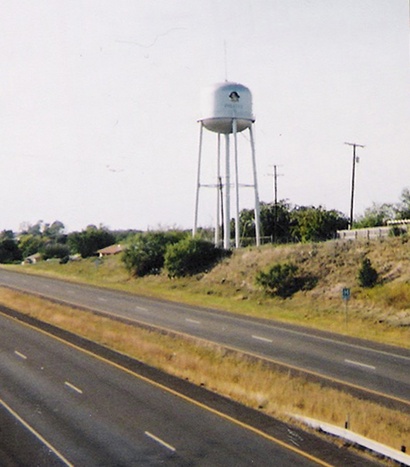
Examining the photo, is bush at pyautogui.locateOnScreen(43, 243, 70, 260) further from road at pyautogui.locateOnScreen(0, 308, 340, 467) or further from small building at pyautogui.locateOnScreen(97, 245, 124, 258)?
road at pyautogui.locateOnScreen(0, 308, 340, 467)

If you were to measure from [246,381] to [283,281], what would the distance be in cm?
2591

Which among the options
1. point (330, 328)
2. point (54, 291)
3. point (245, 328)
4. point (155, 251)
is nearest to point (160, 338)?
point (245, 328)

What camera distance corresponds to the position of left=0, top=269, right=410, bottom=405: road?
2477cm

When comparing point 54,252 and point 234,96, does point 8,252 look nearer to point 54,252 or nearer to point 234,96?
point 54,252

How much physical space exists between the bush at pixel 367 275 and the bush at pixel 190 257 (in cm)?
2038

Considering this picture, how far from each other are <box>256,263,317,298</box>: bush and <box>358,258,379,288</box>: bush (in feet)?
16.1

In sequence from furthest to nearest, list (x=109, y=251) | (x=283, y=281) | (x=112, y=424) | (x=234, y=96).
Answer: (x=109, y=251) → (x=234, y=96) → (x=283, y=281) → (x=112, y=424)

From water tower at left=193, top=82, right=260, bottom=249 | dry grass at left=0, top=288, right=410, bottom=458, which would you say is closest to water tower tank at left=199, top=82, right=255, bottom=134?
water tower at left=193, top=82, right=260, bottom=249

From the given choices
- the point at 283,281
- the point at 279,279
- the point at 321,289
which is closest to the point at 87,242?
the point at 279,279

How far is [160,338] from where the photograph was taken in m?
33.8

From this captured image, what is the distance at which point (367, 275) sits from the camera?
4462 centimetres

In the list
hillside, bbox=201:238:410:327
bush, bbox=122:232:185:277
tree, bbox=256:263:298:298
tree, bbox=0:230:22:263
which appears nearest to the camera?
hillside, bbox=201:238:410:327

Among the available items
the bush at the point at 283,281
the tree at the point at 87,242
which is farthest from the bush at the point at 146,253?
the tree at the point at 87,242

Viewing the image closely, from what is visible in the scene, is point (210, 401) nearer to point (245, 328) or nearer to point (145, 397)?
point (145, 397)
